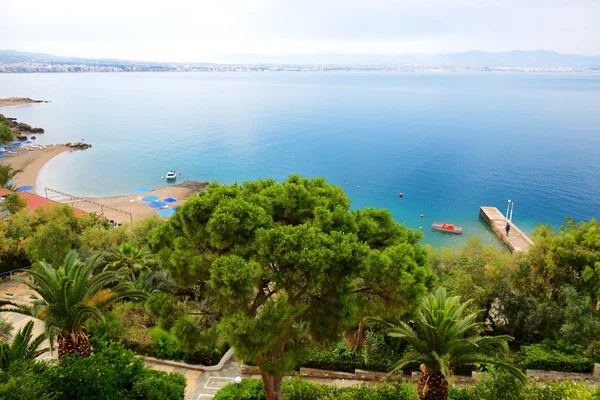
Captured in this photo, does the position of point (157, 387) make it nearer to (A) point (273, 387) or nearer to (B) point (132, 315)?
A: (A) point (273, 387)

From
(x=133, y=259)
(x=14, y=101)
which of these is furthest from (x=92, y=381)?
(x=14, y=101)

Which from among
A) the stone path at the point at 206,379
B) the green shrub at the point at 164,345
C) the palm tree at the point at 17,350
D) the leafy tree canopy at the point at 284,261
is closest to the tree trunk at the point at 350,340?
the stone path at the point at 206,379

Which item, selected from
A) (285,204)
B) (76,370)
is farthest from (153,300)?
(285,204)

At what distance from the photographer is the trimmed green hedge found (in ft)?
29.9

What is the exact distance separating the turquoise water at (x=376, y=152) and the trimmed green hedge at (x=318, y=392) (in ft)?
84.5

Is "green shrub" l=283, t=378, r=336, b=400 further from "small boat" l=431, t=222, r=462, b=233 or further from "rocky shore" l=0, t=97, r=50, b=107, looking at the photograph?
"rocky shore" l=0, t=97, r=50, b=107

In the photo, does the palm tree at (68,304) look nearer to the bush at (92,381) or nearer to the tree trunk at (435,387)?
the bush at (92,381)

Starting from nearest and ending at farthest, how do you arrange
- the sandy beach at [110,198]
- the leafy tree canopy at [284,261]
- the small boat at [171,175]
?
the leafy tree canopy at [284,261], the sandy beach at [110,198], the small boat at [171,175]

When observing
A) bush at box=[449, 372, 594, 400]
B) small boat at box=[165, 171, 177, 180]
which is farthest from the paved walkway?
small boat at box=[165, 171, 177, 180]

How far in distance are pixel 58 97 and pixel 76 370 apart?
14742cm

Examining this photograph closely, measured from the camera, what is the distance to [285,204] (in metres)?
8.45

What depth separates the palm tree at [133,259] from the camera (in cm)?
1628

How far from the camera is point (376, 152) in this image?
61906mm

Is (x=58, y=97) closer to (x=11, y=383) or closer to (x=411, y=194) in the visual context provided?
(x=411, y=194)
